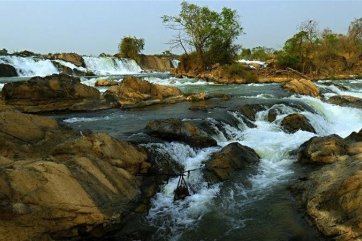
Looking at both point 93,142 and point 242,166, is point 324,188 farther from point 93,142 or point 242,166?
point 93,142

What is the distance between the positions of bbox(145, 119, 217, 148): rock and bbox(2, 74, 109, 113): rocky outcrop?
6.63m

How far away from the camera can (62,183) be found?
7043 mm

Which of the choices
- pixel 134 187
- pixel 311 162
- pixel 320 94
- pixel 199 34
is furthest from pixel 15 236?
pixel 199 34

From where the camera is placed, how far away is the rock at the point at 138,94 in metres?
19.4

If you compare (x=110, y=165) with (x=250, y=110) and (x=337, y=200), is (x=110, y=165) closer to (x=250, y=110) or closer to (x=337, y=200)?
(x=337, y=200)

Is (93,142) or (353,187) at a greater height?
(93,142)

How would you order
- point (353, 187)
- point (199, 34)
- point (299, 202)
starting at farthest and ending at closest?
point (199, 34)
point (299, 202)
point (353, 187)

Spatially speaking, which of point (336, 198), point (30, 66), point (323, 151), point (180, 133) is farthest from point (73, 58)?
point (336, 198)

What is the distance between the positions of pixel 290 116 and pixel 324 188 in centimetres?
788

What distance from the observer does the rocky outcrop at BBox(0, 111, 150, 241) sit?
21.0 ft

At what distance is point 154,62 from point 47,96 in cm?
4924

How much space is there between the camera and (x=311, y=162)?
1125 centimetres

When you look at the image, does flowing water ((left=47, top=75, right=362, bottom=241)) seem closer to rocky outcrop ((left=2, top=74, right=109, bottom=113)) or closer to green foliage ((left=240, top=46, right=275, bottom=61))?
rocky outcrop ((left=2, top=74, right=109, bottom=113))

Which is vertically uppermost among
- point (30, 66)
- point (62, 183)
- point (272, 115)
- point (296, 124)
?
point (30, 66)
